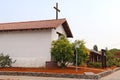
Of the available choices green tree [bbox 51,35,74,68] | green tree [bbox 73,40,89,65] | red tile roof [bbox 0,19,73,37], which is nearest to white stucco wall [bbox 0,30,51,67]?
red tile roof [bbox 0,19,73,37]

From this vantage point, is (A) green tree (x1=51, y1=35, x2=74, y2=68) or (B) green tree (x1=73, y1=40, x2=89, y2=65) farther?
(B) green tree (x1=73, y1=40, x2=89, y2=65)

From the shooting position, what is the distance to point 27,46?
96.3ft

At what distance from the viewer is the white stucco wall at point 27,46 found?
28594 millimetres

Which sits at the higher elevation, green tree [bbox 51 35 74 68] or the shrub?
green tree [bbox 51 35 74 68]

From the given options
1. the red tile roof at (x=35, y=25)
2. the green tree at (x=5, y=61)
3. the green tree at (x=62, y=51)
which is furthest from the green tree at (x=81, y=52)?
the green tree at (x=5, y=61)

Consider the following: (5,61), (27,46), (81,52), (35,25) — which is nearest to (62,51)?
(81,52)

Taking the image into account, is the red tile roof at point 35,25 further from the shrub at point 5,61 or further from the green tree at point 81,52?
the shrub at point 5,61

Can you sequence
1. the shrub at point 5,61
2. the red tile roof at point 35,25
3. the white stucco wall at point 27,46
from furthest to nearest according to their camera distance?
1. the white stucco wall at point 27,46
2. the red tile roof at point 35,25
3. the shrub at point 5,61

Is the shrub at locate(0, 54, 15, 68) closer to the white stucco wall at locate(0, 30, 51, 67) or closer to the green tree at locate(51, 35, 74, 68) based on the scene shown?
the white stucco wall at locate(0, 30, 51, 67)

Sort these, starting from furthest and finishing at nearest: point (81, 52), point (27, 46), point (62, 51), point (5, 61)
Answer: point (27, 46)
point (5, 61)
point (81, 52)
point (62, 51)

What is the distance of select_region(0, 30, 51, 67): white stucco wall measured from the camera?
28594mm

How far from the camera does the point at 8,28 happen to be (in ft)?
98.4

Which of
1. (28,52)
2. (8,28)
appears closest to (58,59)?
(28,52)

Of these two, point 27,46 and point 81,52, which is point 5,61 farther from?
point 81,52
